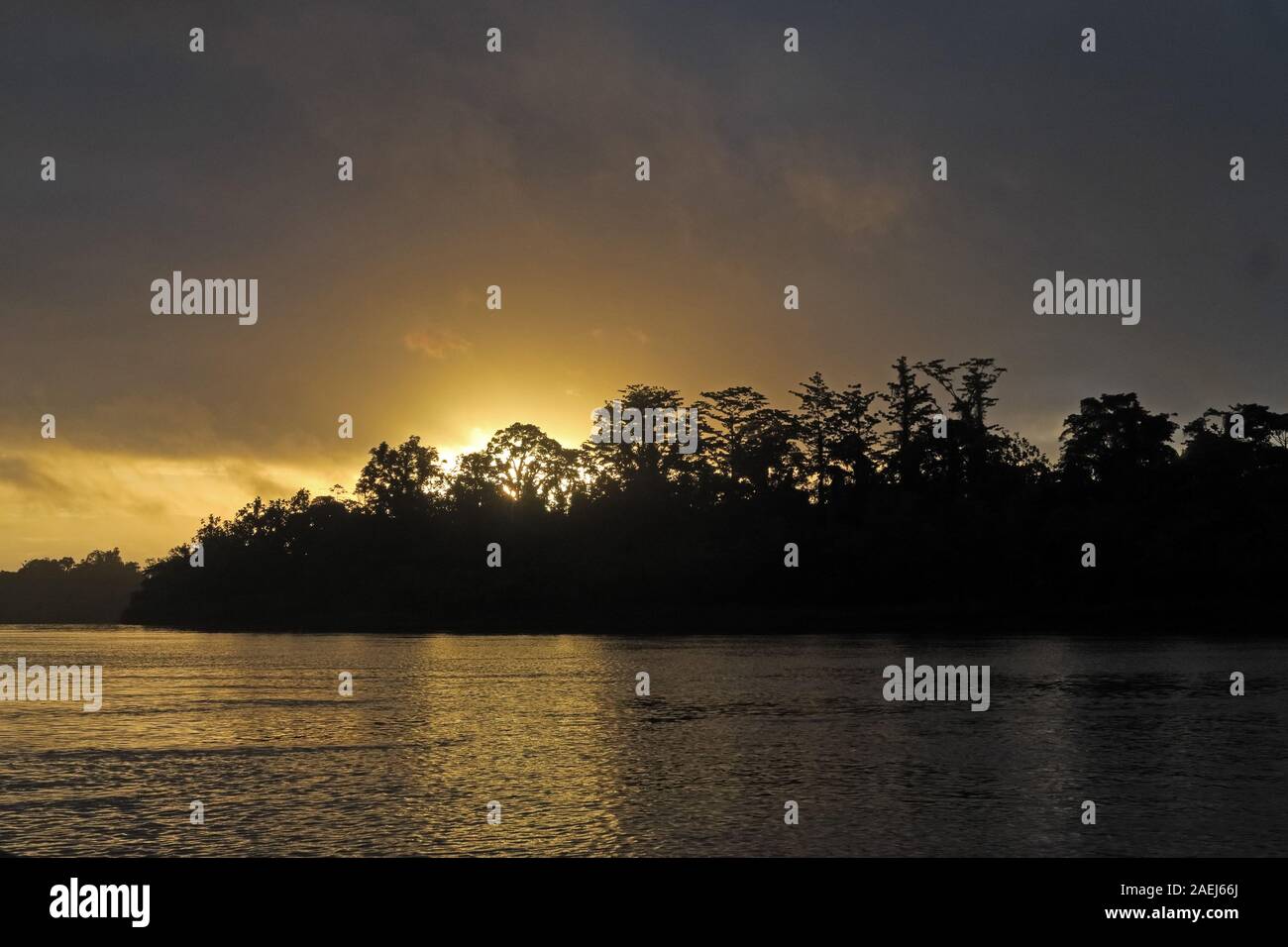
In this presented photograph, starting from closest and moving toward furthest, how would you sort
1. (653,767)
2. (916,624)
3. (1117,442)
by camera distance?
(653,767)
(916,624)
(1117,442)

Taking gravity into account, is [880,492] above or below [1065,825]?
above

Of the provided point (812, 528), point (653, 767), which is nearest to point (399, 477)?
point (812, 528)

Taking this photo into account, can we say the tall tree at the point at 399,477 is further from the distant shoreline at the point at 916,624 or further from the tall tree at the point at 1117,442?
the tall tree at the point at 1117,442

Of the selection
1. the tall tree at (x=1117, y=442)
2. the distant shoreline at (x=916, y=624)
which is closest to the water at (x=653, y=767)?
the distant shoreline at (x=916, y=624)

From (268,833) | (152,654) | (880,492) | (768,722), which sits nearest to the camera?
(268,833)

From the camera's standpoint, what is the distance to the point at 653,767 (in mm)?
32500

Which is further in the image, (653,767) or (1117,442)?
(1117,442)

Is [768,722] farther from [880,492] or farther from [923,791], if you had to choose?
[880,492]

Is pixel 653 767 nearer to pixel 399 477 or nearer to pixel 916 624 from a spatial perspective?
pixel 916 624
